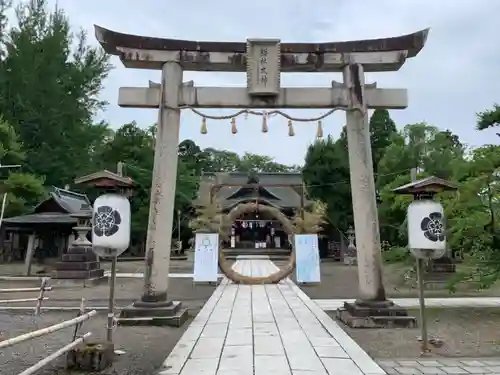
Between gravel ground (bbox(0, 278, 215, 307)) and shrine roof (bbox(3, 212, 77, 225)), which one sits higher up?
shrine roof (bbox(3, 212, 77, 225))

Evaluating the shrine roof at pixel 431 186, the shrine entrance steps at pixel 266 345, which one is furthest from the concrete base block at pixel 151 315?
the shrine roof at pixel 431 186

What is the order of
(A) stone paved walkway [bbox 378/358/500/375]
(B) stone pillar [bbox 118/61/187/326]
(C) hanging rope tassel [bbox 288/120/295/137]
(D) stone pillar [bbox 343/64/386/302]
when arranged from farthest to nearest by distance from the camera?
(C) hanging rope tassel [bbox 288/120/295/137] < (D) stone pillar [bbox 343/64/386/302] < (B) stone pillar [bbox 118/61/187/326] < (A) stone paved walkway [bbox 378/358/500/375]

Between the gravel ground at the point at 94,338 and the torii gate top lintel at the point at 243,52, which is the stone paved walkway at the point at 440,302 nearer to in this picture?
the gravel ground at the point at 94,338

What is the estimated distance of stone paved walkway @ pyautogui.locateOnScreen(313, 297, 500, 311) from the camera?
35.9 ft

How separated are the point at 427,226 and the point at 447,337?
6.12ft

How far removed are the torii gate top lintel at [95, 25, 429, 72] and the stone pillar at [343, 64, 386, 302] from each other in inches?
12.9

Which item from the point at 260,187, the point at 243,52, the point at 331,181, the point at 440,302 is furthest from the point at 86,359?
the point at 331,181

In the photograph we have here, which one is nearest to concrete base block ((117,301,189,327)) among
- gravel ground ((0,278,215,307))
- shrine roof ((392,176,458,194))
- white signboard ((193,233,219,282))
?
gravel ground ((0,278,215,307))

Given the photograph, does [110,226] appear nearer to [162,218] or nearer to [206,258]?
[162,218]

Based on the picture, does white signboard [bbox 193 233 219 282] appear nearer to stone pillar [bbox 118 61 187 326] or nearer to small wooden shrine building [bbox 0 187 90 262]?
stone pillar [bbox 118 61 187 326]

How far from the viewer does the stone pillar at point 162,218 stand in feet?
27.9

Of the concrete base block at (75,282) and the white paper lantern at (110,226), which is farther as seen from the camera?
the concrete base block at (75,282)

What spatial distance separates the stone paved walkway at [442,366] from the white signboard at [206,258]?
1011 centimetres

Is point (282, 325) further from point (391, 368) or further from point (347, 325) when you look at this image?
point (391, 368)
